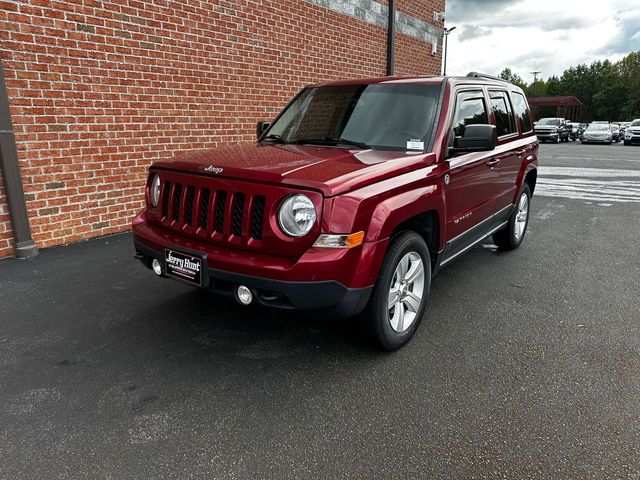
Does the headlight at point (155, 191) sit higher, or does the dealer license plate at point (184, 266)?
the headlight at point (155, 191)

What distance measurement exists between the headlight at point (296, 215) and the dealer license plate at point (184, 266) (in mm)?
584

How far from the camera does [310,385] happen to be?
115 inches

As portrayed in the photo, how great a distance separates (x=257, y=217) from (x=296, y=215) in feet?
0.80

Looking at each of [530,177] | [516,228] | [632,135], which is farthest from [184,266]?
[632,135]

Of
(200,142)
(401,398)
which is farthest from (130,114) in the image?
(401,398)

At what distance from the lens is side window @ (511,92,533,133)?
5.45 metres

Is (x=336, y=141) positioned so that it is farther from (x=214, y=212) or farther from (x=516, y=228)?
(x=516, y=228)

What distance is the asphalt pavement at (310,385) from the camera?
2297 millimetres

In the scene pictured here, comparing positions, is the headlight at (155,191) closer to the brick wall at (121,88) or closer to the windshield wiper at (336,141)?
the windshield wiper at (336,141)

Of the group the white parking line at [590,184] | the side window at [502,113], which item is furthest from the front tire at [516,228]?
the white parking line at [590,184]

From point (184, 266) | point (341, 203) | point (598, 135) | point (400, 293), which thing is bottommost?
point (598, 135)

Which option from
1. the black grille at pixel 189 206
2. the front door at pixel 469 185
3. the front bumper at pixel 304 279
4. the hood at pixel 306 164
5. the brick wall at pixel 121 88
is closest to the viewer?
the front bumper at pixel 304 279

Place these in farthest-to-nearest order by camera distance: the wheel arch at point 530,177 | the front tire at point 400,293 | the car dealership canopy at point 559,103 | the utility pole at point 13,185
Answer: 1. the car dealership canopy at point 559,103
2. the wheel arch at point 530,177
3. the utility pole at point 13,185
4. the front tire at point 400,293

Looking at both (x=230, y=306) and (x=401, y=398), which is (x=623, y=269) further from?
(x=230, y=306)
